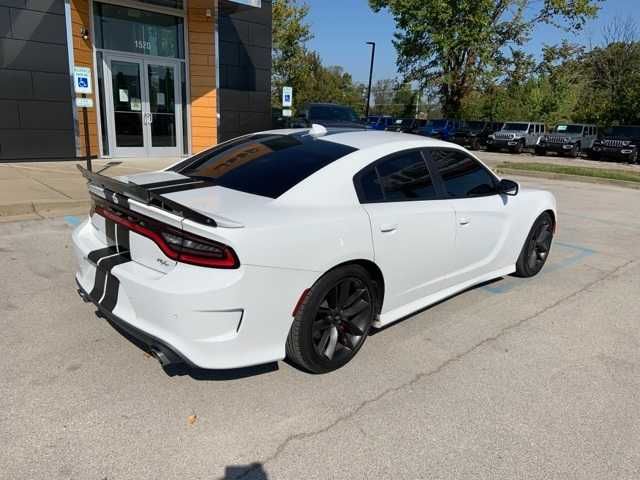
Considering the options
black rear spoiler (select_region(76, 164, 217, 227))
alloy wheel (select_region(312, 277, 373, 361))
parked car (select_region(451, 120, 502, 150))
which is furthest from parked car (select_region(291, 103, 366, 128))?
parked car (select_region(451, 120, 502, 150))

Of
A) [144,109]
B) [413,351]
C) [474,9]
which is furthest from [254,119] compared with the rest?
[474,9]

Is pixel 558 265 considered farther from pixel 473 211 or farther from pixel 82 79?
pixel 82 79

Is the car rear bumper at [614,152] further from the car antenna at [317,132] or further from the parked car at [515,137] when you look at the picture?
the car antenna at [317,132]

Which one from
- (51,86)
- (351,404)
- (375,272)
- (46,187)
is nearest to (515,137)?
(51,86)

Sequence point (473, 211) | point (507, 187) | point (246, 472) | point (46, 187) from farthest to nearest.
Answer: point (46, 187), point (507, 187), point (473, 211), point (246, 472)

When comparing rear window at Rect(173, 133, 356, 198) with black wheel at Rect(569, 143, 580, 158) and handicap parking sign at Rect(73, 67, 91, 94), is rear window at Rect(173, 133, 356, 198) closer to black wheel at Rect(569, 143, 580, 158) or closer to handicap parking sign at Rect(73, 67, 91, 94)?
handicap parking sign at Rect(73, 67, 91, 94)

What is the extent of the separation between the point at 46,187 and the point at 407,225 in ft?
24.2

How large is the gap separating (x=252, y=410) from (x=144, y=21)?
12882 mm

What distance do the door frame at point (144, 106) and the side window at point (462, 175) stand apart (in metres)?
11.1

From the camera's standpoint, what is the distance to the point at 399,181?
11.9 feet

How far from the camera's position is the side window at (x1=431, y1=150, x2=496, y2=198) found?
13.2 ft

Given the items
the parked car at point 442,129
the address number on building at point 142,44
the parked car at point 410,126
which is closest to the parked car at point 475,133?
the parked car at point 442,129

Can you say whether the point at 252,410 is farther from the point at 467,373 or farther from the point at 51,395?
the point at 467,373

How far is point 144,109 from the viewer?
1343cm
